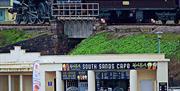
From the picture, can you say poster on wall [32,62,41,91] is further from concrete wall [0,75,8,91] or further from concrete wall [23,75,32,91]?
concrete wall [0,75,8,91]

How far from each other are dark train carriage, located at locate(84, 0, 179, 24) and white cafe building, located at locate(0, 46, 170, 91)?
11700 millimetres

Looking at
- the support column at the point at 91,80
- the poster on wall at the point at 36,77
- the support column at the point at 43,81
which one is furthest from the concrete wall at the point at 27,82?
the support column at the point at 91,80

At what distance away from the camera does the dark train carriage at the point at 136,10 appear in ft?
187

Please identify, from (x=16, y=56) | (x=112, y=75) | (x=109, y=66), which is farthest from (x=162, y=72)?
(x=16, y=56)

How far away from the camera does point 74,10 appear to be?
5609 cm

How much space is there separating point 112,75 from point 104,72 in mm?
546

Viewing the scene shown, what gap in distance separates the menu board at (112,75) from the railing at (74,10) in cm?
1128

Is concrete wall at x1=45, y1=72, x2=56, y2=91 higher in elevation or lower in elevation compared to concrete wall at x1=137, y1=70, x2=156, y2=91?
lower

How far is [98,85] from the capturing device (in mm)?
45250

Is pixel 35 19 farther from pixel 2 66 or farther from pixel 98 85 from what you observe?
pixel 98 85

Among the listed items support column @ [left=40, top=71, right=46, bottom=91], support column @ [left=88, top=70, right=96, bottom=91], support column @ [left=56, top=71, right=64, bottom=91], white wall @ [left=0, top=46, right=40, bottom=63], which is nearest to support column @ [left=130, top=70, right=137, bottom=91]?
support column @ [left=88, top=70, right=96, bottom=91]

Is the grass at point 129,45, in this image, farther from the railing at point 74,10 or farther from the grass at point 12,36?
the grass at point 12,36

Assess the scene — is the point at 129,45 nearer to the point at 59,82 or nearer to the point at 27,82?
the point at 59,82

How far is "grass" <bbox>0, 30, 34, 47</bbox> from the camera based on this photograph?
5385 centimetres
